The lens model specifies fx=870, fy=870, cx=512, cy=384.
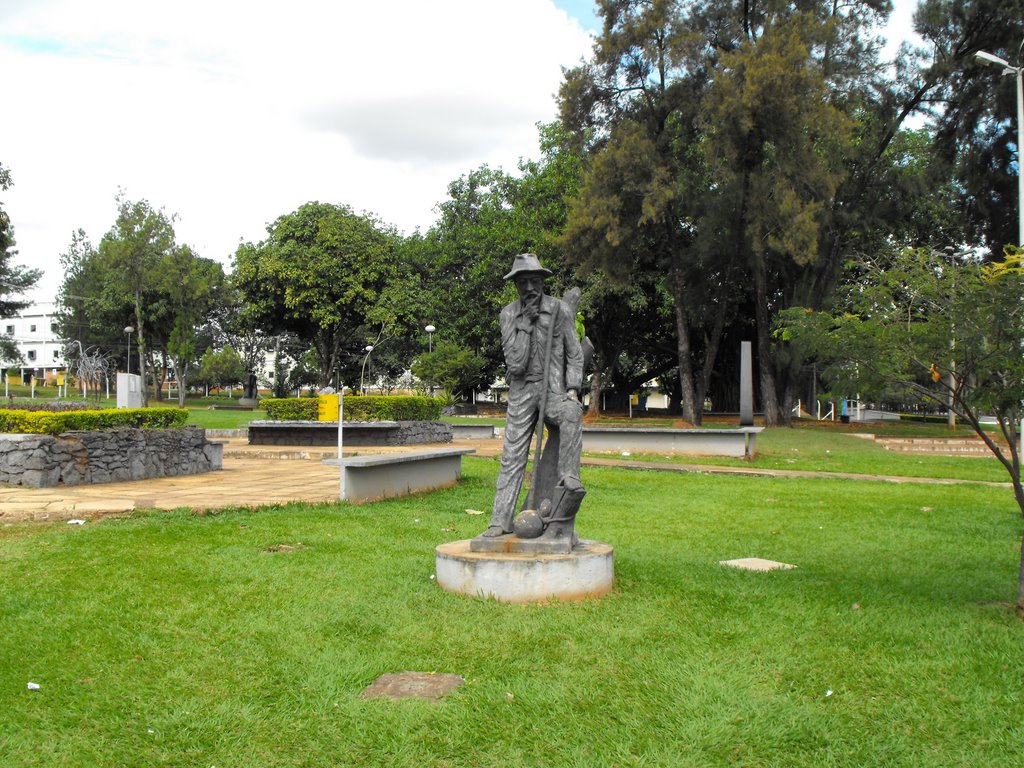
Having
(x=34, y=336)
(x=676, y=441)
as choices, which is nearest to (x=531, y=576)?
(x=676, y=441)

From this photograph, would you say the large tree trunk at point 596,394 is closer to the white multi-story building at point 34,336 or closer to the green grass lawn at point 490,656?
the green grass lawn at point 490,656

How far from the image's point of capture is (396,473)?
11.8 m

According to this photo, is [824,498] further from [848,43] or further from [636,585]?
[848,43]

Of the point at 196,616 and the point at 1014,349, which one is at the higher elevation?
the point at 1014,349

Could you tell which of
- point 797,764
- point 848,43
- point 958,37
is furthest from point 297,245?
point 797,764

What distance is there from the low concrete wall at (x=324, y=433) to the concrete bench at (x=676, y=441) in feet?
15.3

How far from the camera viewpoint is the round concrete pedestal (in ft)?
18.7

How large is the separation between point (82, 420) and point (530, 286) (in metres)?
8.46

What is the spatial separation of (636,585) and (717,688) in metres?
2.03

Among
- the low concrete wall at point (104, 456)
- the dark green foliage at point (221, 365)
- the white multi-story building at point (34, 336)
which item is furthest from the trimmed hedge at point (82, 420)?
the white multi-story building at point (34, 336)

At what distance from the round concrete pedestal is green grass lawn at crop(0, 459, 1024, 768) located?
13cm

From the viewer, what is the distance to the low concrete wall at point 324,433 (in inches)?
806

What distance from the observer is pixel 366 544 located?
25.5 ft

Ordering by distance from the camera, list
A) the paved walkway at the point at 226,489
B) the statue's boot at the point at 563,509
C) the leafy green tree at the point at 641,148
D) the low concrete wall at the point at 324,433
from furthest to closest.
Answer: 1. the leafy green tree at the point at 641,148
2. the low concrete wall at the point at 324,433
3. the paved walkway at the point at 226,489
4. the statue's boot at the point at 563,509
